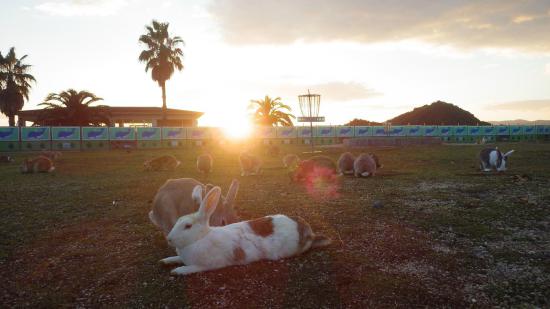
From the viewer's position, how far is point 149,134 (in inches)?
1726

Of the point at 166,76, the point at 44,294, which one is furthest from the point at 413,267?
the point at 166,76

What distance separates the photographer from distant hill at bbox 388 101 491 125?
8531 cm

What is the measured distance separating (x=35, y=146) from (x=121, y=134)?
330 inches

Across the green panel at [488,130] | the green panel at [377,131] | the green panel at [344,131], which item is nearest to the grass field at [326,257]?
the green panel at [344,131]

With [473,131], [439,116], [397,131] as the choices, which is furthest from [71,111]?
[439,116]

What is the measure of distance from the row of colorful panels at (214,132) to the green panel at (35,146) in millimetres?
434

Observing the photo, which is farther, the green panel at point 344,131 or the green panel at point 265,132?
the green panel at point 344,131

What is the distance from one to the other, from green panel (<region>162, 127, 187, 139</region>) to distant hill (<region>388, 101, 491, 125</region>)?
201 feet

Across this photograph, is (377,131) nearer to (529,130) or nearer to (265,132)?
(265,132)

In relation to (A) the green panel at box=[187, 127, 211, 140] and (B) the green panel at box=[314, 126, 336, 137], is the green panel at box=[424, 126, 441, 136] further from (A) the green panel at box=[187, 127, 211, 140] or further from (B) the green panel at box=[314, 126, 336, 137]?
(A) the green panel at box=[187, 127, 211, 140]

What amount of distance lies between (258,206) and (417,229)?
3938 millimetres

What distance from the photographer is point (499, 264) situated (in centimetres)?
511

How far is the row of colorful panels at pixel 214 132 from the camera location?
126 feet

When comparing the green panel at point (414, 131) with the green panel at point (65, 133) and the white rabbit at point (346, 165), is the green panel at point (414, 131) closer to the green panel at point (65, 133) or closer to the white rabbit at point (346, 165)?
the white rabbit at point (346, 165)
